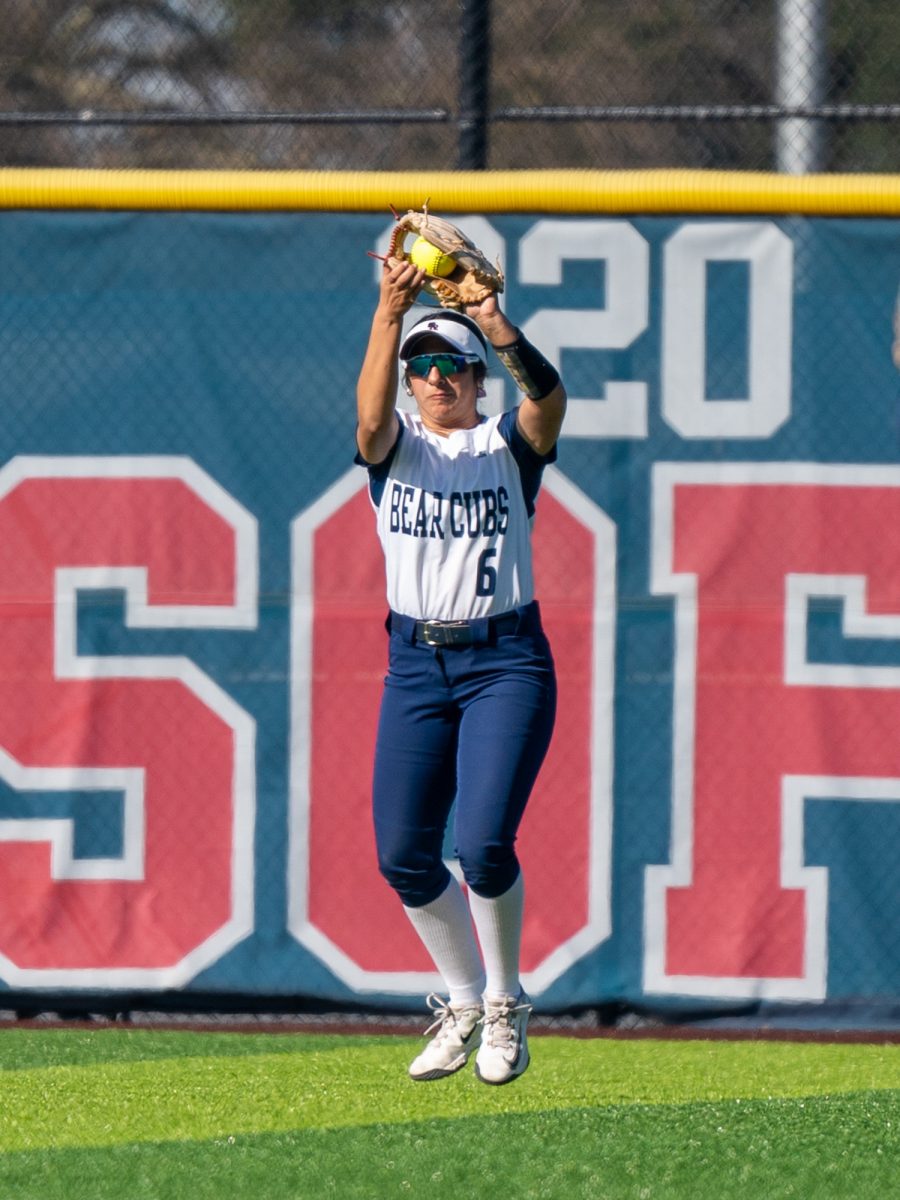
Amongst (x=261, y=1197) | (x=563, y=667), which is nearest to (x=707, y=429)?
(x=563, y=667)

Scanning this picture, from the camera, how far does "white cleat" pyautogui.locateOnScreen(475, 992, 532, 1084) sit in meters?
4.18

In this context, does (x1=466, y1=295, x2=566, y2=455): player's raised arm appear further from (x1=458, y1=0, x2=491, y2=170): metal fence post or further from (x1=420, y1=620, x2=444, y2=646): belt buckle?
(x1=458, y1=0, x2=491, y2=170): metal fence post

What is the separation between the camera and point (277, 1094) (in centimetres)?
502

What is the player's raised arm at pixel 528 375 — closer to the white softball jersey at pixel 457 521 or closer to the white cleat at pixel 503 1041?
the white softball jersey at pixel 457 521

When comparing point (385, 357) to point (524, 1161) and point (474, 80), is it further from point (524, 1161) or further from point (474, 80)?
point (474, 80)

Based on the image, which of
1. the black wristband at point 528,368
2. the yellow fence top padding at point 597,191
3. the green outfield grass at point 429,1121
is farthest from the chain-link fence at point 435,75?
the green outfield grass at point 429,1121

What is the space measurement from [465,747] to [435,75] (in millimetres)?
6267

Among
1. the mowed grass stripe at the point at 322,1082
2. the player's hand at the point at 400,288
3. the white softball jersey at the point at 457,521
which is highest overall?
the player's hand at the point at 400,288

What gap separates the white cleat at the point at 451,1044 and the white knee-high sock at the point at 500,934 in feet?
0.25

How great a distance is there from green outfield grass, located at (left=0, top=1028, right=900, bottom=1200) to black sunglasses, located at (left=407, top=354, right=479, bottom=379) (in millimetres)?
1820

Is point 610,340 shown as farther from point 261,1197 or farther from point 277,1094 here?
point 261,1197

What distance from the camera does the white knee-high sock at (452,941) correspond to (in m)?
4.40

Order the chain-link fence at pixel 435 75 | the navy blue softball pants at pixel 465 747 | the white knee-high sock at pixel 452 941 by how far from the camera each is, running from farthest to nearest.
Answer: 1. the chain-link fence at pixel 435 75
2. the white knee-high sock at pixel 452 941
3. the navy blue softball pants at pixel 465 747

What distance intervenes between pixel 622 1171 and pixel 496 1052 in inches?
16.2
